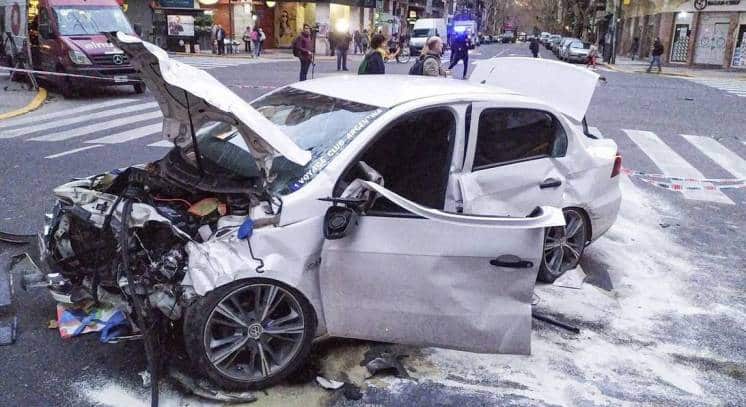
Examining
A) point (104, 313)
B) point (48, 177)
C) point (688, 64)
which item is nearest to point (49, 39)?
point (48, 177)

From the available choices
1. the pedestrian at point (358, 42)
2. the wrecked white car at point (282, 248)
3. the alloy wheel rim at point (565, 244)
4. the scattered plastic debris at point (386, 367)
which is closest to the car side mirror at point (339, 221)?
the wrecked white car at point (282, 248)

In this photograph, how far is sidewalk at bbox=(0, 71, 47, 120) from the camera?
1252cm

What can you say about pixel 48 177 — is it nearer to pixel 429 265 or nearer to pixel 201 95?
pixel 201 95

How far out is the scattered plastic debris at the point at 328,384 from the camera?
3471 mm

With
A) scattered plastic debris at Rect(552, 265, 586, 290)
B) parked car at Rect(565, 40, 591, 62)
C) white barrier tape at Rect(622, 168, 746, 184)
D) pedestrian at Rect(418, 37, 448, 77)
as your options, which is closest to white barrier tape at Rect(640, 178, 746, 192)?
white barrier tape at Rect(622, 168, 746, 184)

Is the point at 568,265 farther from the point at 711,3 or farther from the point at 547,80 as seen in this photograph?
the point at 711,3

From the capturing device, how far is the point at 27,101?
13.8 metres

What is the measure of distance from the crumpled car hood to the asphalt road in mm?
1317

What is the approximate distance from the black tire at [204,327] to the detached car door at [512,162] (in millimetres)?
1321

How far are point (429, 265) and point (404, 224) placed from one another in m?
0.27

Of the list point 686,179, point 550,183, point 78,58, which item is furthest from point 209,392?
point 78,58

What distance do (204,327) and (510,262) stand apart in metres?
1.68

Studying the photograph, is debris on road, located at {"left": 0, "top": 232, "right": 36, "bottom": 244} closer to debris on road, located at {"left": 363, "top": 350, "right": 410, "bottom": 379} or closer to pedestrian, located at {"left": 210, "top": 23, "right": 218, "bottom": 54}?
debris on road, located at {"left": 363, "top": 350, "right": 410, "bottom": 379}

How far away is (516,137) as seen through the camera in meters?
4.58
